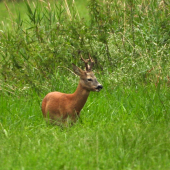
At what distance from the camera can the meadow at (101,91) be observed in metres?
3.87

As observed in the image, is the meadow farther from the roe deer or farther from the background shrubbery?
the roe deer

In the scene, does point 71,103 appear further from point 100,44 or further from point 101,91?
point 100,44

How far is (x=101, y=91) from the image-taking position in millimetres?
6551

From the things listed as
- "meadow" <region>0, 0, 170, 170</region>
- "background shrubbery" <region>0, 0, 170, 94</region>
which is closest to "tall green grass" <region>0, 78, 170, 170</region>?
"meadow" <region>0, 0, 170, 170</region>

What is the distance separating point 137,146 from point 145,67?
2900 millimetres

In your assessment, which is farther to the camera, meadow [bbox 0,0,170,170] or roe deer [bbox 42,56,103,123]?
roe deer [bbox 42,56,103,123]

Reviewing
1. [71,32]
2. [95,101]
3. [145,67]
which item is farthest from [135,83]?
[71,32]

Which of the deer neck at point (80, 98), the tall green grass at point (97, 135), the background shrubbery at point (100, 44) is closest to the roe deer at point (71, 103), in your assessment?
the deer neck at point (80, 98)

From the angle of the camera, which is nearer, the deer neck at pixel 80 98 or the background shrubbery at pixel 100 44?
the deer neck at pixel 80 98

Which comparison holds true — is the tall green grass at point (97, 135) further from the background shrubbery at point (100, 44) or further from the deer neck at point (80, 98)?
the background shrubbery at point (100, 44)

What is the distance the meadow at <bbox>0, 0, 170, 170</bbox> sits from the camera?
3869 mm

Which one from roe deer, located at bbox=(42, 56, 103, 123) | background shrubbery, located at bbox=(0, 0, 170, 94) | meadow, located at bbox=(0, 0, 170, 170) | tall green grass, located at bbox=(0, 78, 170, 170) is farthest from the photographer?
background shrubbery, located at bbox=(0, 0, 170, 94)

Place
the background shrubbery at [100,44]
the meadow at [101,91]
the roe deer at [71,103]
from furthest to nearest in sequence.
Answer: the background shrubbery at [100,44] → the roe deer at [71,103] → the meadow at [101,91]

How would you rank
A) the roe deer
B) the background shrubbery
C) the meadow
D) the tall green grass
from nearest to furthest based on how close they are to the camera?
the tall green grass → the meadow → the roe deer → the background shrubbery
